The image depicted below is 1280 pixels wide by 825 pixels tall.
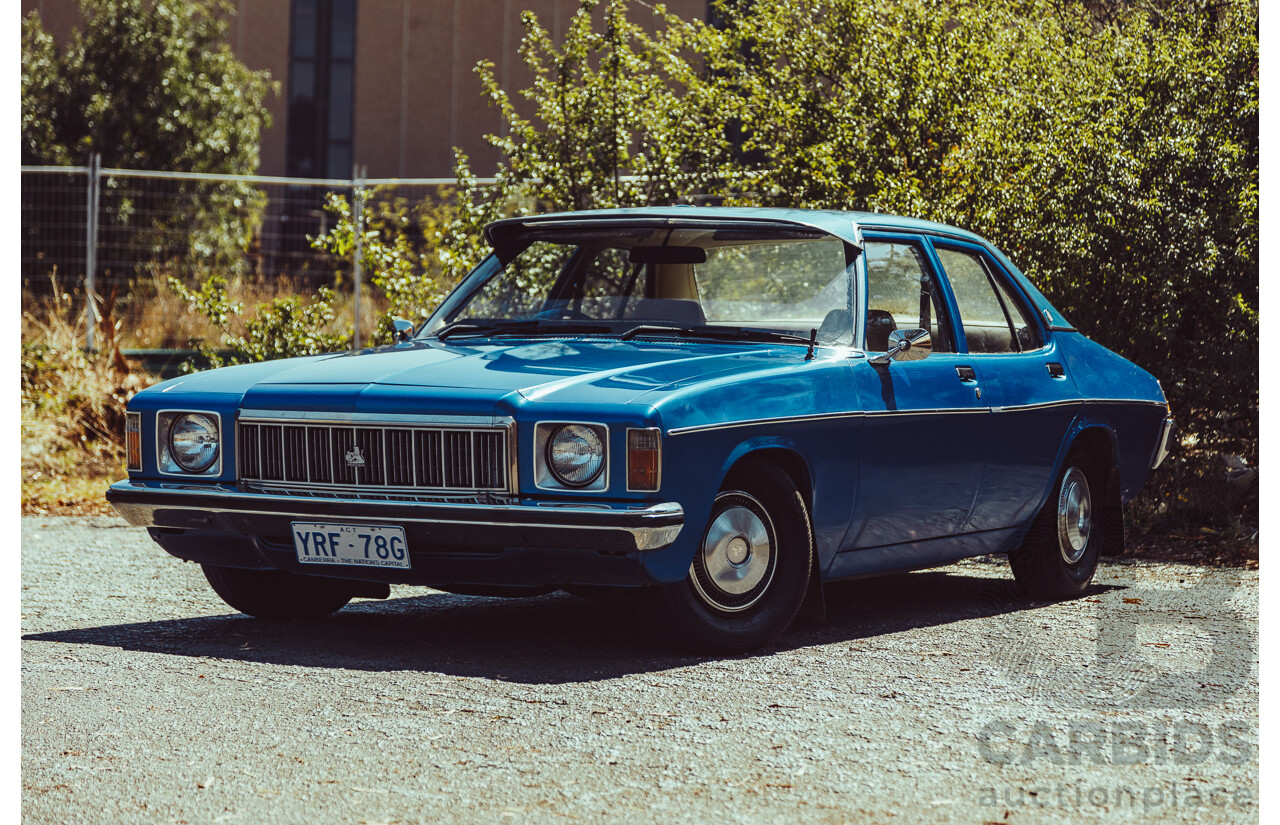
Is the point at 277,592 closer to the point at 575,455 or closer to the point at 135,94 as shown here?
the point at 575,455

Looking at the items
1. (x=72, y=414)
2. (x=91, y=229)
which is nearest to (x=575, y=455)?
(x=72, y=414)

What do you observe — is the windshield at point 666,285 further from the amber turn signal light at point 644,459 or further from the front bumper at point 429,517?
the front bumper at point 429,517

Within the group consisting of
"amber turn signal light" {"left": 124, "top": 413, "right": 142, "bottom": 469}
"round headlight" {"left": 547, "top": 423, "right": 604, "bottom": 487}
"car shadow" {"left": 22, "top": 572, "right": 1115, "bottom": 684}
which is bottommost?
"car shadow" {"left": 22, "top": 572, "right": 1115, "bottom": 684}

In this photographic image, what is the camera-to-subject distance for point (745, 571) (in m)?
5.80

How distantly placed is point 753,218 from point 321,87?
78.9 ft

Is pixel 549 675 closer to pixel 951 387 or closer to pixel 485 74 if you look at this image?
pixel 951 387

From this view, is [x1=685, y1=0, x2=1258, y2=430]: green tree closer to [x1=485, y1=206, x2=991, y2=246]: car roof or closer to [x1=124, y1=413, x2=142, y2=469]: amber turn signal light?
[x1=485, y1=206, x2=991, y2=246]: car roof

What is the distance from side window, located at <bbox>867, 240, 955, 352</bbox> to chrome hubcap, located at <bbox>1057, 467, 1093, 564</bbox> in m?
1.08

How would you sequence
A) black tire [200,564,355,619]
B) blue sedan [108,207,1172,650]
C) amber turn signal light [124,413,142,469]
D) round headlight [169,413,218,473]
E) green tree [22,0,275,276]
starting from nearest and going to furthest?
blue sedan [108,207,1172,650], round headlight [169,413,218,473], amber turn signal light [124,413,142,469], black tire [200,564,355,619], green tree [22,0,275,276]

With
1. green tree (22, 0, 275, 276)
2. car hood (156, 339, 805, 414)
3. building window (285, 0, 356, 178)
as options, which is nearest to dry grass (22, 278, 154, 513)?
car hood (156, 339, 805, 414)

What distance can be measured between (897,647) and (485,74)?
251 inches

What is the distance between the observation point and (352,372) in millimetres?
6016

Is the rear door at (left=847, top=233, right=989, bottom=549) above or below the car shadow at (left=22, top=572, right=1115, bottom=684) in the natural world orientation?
above

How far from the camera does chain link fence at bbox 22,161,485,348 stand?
1449 cm
